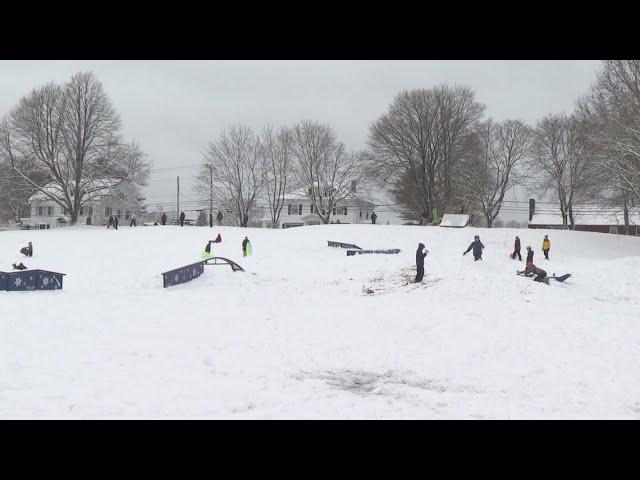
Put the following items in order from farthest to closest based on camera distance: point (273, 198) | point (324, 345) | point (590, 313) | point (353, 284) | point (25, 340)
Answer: point (273, 198) → point (353, 284) → point (590, 313) → point (324, 345) → point (25, 340)

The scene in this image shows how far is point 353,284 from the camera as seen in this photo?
2012 centimetres

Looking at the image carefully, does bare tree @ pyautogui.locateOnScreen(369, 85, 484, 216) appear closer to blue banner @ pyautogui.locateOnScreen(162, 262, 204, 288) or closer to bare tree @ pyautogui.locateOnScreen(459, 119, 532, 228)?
bare tree @ pyautogui.locateOnScreen(459, 119, 532, 228)

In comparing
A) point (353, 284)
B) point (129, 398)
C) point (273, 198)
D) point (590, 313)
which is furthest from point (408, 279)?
point (273, 198)

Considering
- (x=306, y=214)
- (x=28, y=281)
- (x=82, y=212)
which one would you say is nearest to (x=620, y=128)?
(x=28, y=281)

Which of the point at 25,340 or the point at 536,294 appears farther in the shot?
the point at 536,294

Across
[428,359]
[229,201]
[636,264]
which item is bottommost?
[428,359]

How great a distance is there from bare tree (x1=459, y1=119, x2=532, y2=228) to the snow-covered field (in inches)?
1285

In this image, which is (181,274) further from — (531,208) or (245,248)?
(531,208)

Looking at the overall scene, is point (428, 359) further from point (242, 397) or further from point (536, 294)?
point (536, 294)

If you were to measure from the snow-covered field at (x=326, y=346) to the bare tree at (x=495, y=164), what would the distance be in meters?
32.6

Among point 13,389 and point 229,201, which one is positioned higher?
point 229,201

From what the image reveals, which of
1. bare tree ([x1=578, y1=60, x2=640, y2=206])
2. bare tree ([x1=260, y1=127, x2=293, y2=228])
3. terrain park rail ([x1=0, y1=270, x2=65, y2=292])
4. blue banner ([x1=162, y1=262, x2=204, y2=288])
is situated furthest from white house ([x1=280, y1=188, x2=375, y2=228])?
terrain park rail ([x1=0, y1=270, x2=65, y2=292])

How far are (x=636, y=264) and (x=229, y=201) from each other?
163ft

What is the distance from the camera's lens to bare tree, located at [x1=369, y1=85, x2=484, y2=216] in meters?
49.1
